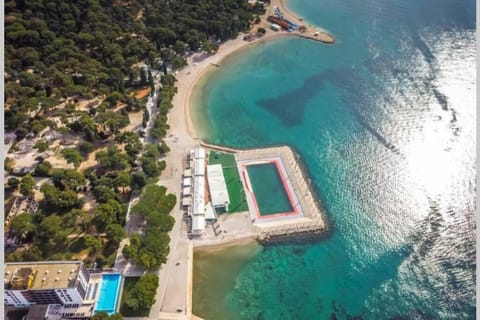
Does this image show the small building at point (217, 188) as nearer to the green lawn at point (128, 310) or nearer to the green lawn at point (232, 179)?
the green lawn at point (232, 179)

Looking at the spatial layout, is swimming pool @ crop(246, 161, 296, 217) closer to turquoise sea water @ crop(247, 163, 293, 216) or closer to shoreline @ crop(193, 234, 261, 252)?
turquoise sea water @ crop(247, 163, 293, 216)

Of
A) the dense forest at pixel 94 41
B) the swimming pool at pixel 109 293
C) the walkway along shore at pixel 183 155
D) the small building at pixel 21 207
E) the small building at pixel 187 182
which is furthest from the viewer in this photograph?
the dense forest at pixel 94 41

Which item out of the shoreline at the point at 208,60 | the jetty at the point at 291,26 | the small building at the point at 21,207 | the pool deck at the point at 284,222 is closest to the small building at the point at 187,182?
the pool deck at the point at 284,222

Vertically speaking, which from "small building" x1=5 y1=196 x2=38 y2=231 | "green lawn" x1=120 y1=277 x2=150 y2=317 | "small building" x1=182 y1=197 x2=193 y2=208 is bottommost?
"green lawn" x1=120 y1=277 x2=150 y2=317

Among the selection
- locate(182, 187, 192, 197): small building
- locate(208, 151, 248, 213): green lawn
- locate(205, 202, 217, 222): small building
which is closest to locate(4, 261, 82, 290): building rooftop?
locate(205, 202, 217, 222): small building

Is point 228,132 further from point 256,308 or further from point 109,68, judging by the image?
point 256,308
